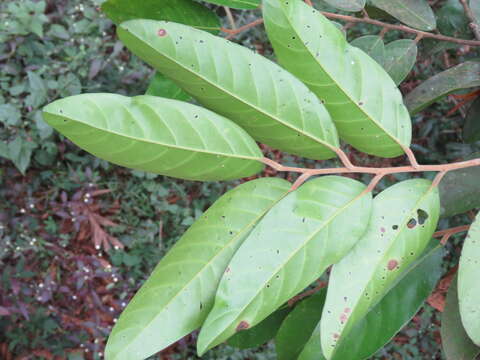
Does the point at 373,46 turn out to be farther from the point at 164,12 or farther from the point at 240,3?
the point at 164,12

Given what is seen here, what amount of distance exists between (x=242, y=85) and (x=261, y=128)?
57 millimetres

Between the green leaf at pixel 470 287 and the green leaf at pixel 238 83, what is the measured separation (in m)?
0.19

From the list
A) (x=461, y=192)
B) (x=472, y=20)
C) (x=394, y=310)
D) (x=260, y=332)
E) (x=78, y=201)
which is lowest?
(x=78, y=201)

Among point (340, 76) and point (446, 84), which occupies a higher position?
point (340, 76)

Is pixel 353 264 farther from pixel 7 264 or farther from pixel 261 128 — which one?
pixel 7 264

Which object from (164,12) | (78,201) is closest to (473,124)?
(164,12)

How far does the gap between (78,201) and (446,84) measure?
63.6 inches

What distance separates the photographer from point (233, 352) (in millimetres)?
2043

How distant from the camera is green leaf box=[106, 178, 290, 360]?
21.3 inches

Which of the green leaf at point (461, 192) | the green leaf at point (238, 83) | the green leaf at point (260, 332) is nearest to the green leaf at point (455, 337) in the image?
the green leaf at point (461, 192)

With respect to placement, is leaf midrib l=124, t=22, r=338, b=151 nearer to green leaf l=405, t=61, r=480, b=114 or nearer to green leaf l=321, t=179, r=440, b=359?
green leaf l=321, t=179, r=440, b=359

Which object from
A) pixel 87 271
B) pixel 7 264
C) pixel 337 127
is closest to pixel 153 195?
pixel 87 271

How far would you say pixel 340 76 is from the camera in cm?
60

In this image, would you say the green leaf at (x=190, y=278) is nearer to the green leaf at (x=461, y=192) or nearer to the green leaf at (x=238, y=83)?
the green leaf at (x=238, y=83)
